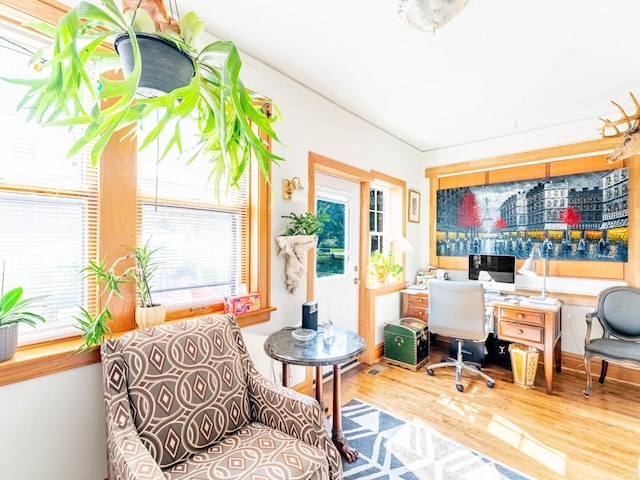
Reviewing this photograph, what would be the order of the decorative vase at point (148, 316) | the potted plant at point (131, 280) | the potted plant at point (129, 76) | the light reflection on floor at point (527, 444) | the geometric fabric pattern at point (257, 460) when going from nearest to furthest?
the potted plant at point (129, 76) → the geometric fabric pattern at point (257, 460) → the potted plant at point (131, 280) → the decorative vase at point (148, 316) → the light reflection on floor at point (527, 444)

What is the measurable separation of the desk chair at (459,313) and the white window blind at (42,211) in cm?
283

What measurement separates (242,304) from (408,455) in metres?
1.47

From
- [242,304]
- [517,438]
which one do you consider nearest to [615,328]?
[517,438]

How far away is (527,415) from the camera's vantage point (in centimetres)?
241

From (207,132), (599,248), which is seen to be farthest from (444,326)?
(207,132)

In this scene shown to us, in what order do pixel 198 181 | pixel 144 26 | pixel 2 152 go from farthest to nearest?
1. pixel 198 181
2. pixel 2 152
3. pixel 144 26

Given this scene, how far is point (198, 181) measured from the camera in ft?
6.43

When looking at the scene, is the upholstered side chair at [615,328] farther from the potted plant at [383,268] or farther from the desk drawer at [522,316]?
the potted plant at [383,268]

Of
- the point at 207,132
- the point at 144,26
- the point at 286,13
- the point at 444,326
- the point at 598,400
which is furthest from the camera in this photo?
the point at 444,326

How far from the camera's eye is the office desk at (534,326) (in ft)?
9.01

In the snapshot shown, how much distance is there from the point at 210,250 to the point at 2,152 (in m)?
1.08

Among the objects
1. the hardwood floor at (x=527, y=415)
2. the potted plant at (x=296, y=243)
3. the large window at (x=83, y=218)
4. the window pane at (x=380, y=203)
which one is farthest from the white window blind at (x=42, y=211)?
the window pane at (x=380, y=203)

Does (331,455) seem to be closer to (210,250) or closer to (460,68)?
(210,250)

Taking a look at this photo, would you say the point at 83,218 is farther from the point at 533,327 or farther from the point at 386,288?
the point at 533,327
